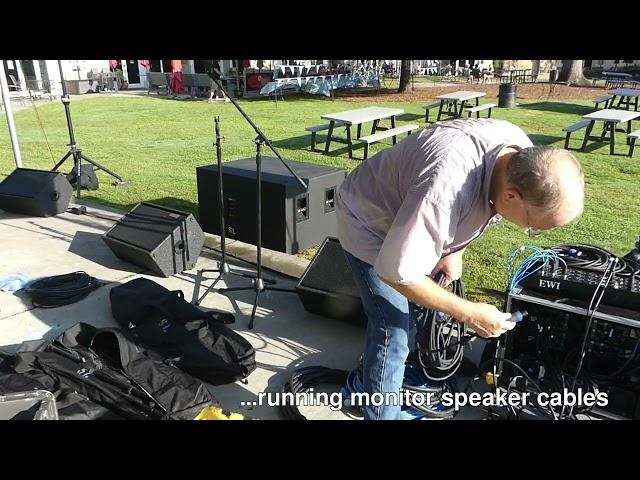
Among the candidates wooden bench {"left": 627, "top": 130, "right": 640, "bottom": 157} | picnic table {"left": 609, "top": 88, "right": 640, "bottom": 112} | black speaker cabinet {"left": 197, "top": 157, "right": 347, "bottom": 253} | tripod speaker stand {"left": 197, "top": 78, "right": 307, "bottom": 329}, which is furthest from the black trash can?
tripod speaker stand {"left": 197, "top": 78, "right": 307, "bottom": 329}

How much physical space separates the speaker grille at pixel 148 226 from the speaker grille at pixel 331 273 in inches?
50.3

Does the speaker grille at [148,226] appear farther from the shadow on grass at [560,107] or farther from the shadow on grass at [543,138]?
the shadow on grass at [560,107]

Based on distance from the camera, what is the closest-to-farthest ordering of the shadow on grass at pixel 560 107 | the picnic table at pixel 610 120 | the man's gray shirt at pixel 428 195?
the man's gray shirt at pixel 428 195 < the picnic table at pixel 610 120 < the shadow on grass at pixel 560 107

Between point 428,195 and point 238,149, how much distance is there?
8.29m

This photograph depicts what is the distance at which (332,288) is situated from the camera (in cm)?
336

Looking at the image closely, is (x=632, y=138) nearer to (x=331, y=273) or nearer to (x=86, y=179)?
(x=331, y=273)

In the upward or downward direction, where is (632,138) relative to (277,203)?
downward

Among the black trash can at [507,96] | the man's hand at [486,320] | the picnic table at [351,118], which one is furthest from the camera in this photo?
the black trash can at [507,96]

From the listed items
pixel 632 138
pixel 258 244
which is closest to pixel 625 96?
pixel 632 138

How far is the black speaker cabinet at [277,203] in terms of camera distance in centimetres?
426

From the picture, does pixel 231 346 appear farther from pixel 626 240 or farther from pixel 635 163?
pixel 635 163

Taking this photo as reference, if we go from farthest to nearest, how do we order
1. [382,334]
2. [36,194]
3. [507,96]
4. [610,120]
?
[507,96]
[610,120]
[36,194]
[382,334]

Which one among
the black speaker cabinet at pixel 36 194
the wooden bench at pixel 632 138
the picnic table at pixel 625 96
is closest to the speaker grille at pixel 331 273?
the black speaker cabinet at pixel 36 194
